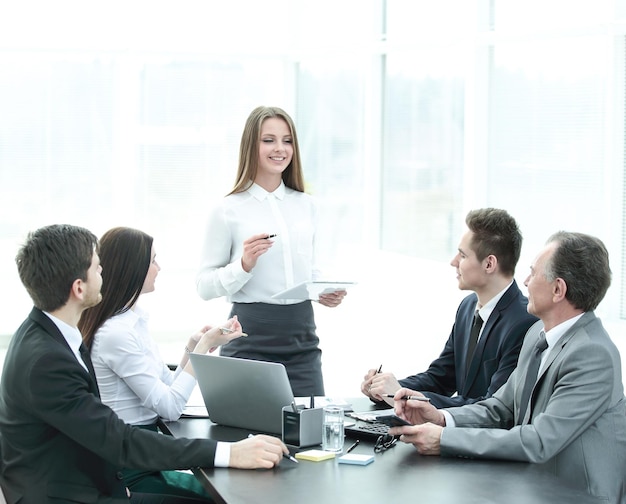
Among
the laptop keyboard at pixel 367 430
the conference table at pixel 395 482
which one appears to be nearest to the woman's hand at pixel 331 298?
the laptop keyboard at pixel 367 430

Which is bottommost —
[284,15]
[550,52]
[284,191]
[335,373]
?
[335,373]

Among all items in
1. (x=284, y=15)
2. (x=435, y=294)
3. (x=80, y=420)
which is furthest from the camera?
(x=284, y=15)

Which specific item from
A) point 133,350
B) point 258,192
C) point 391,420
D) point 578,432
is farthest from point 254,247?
point 578,432

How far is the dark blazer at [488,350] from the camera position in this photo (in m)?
2.79

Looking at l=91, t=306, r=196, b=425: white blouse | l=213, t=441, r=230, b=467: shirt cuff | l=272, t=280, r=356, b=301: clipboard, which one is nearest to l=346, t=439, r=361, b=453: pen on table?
l=213, t=441, r=230, b=467: shirt cuff

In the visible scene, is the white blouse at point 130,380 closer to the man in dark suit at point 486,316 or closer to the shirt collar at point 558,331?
the man in dark suit at point 486,316

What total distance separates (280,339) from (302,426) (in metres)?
1.09

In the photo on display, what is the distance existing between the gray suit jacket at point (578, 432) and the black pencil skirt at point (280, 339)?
1.28 meters

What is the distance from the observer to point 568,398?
2.25 meters

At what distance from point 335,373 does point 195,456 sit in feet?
14.8

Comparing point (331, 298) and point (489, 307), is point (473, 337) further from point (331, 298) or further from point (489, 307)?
point (331, 298)

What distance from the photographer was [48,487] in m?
2.09

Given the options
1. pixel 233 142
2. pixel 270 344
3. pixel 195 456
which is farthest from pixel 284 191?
pixel 233 142

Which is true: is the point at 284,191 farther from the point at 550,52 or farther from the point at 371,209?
the point at 371,209
